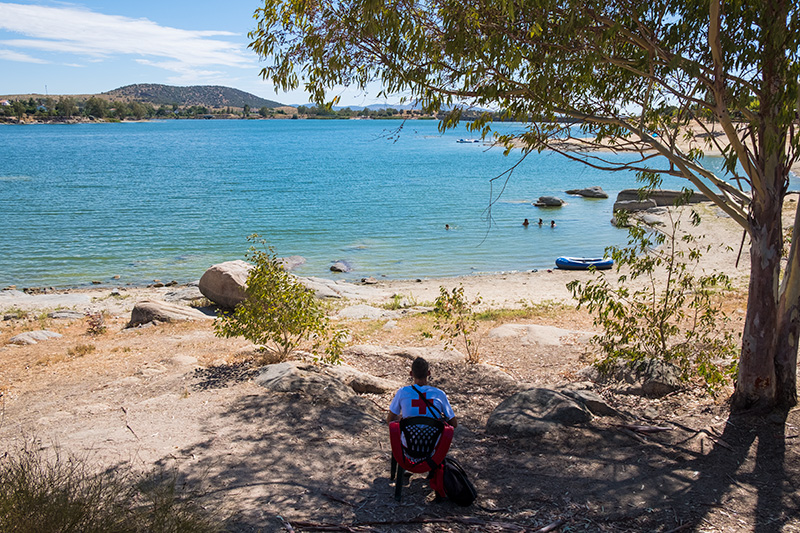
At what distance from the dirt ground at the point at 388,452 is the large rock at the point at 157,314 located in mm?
4598

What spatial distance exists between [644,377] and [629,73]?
4.45 meters

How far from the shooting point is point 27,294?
797 inches

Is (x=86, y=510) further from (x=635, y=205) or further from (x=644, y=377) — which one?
(x=635, y=205)

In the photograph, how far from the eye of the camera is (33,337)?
12.9m

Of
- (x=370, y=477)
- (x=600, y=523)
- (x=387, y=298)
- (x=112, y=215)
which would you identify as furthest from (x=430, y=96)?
(x=112, y=215)

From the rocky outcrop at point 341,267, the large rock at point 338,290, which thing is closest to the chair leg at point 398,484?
the large rock at point 338,290

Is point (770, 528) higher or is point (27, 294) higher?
point (770, 528)

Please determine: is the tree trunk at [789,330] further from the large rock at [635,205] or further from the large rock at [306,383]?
the large rock at [635,205]

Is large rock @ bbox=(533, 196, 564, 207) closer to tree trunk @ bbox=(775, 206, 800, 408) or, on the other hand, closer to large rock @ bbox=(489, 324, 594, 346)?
large rock @ bbox=(489, 324, 594, 346)

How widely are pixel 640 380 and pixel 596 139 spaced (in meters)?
3.58

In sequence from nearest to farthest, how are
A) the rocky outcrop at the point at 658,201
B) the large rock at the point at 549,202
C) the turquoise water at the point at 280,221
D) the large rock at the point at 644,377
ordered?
the large rock at the point at 644,377, the turquoise water at the point at 280,221, the rocky outcrop at the point at 658,201, the large rock at the point at 549,202

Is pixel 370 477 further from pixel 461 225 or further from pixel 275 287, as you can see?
pixel 461 225

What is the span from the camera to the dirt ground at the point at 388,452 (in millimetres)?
4953

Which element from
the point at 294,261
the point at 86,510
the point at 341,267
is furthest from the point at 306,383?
the point at 294,261
